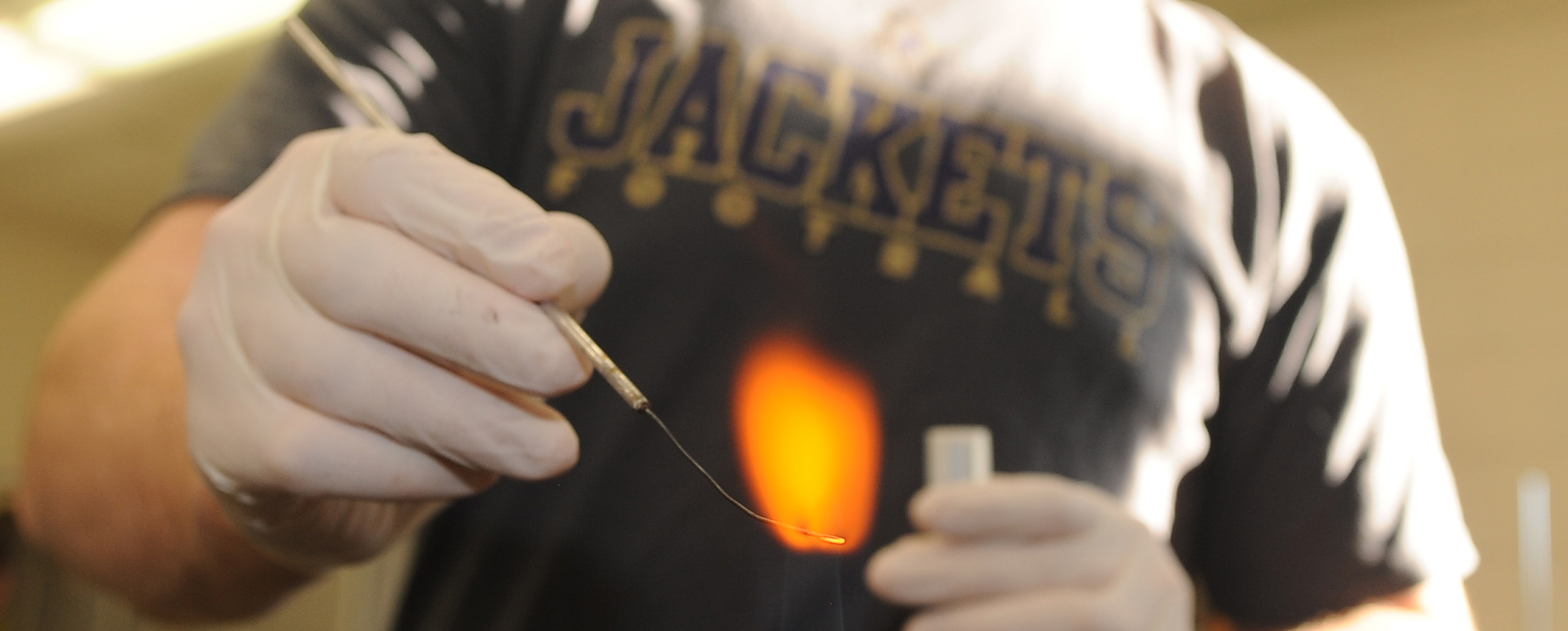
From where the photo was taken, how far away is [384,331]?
38 cm

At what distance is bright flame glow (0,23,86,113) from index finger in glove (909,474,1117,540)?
2.23m

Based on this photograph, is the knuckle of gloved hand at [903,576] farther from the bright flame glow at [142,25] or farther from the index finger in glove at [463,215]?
the bright flame glow at [142,25]

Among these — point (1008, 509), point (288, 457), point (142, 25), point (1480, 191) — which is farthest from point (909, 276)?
point (142, 25)

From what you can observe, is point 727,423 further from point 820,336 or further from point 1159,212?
point 1159,212

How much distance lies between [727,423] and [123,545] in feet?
1.07

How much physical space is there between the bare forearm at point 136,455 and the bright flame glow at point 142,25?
1.32 meters

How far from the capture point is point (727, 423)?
0.55 meters

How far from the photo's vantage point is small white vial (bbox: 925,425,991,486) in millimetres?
363

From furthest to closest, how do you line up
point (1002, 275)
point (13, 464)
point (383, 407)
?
point (13, 464) < point (1002, 275) < point (383, 407)

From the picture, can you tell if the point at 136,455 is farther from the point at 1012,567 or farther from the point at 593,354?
the point at 1012,567

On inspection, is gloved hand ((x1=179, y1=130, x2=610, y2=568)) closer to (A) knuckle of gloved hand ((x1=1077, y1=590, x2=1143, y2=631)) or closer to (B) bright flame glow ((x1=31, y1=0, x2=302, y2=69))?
(A) knuckle of gloved hand ((x1=1077, y1=590, x2=1143, y2=631))

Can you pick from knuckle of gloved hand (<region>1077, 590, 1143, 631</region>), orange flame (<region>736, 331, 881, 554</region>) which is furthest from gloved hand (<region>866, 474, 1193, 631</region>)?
orange flame (<region>736, 331, 881, 554</region>)

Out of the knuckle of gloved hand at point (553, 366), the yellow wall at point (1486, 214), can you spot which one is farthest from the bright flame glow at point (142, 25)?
the yellow wall at point (1486, 214)

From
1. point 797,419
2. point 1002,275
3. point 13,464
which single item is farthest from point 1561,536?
point 13,464
